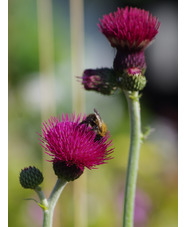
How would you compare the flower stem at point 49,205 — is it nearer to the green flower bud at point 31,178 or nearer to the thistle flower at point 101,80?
the green flower bud at point 31,178

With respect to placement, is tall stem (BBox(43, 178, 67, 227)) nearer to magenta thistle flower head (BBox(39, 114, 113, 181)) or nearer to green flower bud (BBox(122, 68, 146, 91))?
magenta thistle flower head (BBox(39, 114, 113, 181))

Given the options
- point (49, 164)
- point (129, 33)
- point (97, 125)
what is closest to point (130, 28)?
point (129, 33)

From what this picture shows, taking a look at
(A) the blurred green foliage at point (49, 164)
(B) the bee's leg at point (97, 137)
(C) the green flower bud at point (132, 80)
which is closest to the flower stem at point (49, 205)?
(B) the bee's leg at point (97, 137)

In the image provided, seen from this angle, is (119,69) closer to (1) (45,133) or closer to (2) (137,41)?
(2) (137,41)

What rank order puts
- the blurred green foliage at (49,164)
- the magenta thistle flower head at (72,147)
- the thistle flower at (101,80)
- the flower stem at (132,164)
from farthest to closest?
1. the blurred green foliage at (49,164)
2. the thistle flower at (101,80)
3. the flower stem at (132,164)
4. the magenta thistle flower head at (72,147)

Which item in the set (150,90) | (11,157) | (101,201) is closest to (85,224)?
(101,201)

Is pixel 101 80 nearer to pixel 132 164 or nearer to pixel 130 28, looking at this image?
pixel 130 28

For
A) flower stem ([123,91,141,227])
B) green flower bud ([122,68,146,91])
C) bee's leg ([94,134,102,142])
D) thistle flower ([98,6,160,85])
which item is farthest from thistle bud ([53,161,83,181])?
thistle flower ([98,6,160,85])
